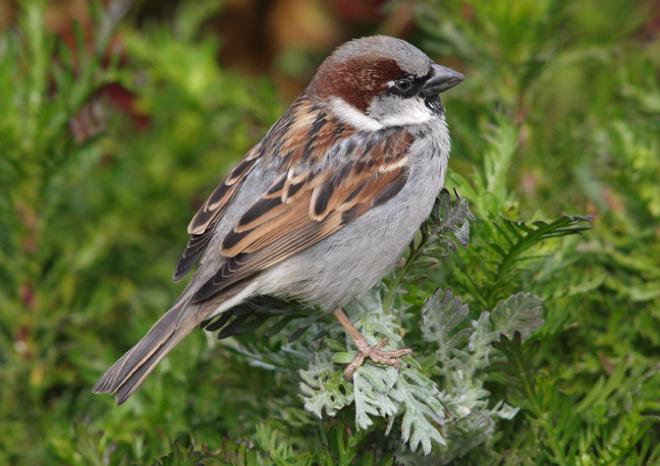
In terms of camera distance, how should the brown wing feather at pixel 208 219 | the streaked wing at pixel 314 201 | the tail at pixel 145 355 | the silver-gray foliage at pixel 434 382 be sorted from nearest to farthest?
the silver-gray foliage at pixel 434 382 < the tail at pixel 145 355 < the streaked wing at pixel 314 201 < the brown wing feather at pixel 208 219

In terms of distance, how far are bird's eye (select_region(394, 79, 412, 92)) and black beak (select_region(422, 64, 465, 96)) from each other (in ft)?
0.14

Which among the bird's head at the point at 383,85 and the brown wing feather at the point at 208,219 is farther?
the bird's head at the point at 383,85

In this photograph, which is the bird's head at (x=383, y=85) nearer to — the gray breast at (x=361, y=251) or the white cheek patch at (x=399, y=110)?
the white cheek patch at (x=399, y=110)

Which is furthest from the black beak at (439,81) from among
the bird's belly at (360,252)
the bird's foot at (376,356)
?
the bird's foot at (376,356)

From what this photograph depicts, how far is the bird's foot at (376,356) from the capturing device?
208 centimetres

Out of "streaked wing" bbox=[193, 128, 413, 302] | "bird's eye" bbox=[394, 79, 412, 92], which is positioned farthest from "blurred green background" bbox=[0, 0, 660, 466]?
"bird's eye" bbox=[394, 79, 412, 92]

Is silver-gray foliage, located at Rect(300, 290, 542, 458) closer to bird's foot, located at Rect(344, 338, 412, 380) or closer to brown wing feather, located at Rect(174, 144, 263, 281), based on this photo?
bird's foot, located at Rect(344, 338, 412, 380)

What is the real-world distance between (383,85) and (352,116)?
13 cm

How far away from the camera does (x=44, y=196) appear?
10.5ft

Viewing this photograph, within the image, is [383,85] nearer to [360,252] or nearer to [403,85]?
[403,85]

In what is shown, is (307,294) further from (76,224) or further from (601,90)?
(601,90)

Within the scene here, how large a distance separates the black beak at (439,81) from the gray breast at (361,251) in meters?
0.26

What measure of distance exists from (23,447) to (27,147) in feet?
3.27

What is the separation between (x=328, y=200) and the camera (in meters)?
2.53
